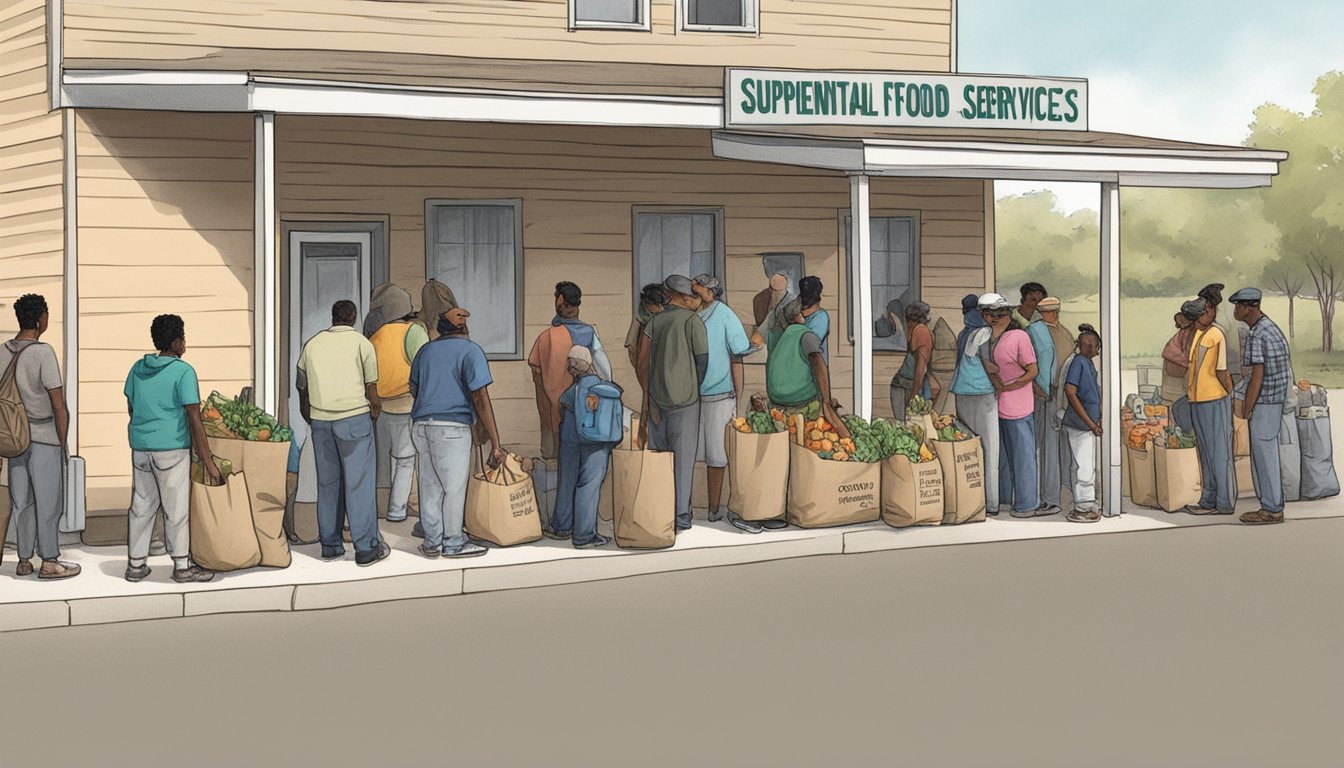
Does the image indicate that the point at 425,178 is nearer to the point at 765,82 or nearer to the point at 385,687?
the point at 765,82

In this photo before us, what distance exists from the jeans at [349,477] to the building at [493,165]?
869mm

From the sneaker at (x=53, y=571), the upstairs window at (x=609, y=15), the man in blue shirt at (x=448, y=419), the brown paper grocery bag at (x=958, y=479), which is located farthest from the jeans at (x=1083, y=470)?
the sneaker at (x=53, y=571)

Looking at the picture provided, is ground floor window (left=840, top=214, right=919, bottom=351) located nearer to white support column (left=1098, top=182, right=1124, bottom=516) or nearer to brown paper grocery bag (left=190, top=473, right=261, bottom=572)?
white support column (left=1098, top=182, right=1124, bottom=516)

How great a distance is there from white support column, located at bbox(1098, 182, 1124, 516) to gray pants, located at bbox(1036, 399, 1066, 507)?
0.38m

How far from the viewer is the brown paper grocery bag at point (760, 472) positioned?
12.3 meters

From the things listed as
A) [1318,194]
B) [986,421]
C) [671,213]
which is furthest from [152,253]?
[1318,194]

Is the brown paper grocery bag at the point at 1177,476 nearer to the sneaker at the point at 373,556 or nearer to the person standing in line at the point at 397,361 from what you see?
the person standing in line at the point at 397,361

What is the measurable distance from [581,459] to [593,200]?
4.07 metres

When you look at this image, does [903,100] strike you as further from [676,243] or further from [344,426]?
[344,426]

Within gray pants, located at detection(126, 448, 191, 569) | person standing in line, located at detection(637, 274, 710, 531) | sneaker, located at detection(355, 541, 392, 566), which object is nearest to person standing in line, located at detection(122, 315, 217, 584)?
gray pants, located at detection(126, 448, 191, 569)

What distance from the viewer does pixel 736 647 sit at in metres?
8.53

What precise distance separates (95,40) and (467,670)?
7935 millimetres

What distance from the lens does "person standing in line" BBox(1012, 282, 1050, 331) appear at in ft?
44.4

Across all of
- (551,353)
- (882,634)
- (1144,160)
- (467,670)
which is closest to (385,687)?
(467,670)
